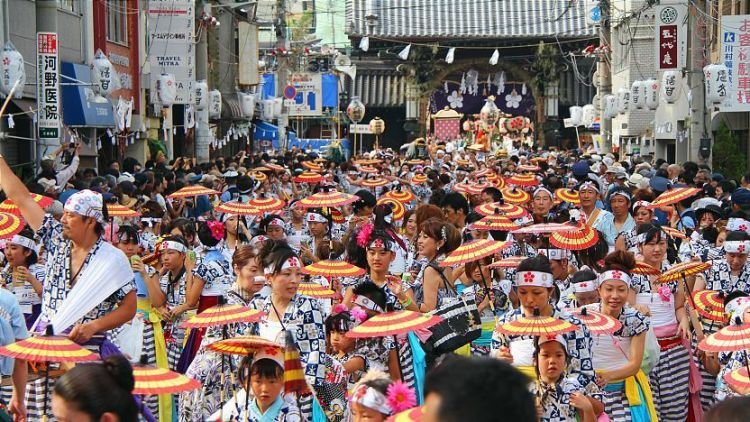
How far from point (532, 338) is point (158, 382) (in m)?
2.58

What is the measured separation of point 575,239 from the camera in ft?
34.7

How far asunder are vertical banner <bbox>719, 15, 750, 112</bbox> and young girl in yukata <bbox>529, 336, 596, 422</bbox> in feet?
54.8

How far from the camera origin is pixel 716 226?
1202 centimetres

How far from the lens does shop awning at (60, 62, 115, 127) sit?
901 inches

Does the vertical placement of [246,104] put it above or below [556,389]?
above

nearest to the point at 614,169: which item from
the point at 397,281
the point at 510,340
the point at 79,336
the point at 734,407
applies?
the point at 397,281

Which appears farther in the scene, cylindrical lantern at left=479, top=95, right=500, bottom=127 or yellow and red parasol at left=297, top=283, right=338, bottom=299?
cylindrical lantern at left=479, top=95, right=500, bottom=127

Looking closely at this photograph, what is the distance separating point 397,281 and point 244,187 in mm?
8661

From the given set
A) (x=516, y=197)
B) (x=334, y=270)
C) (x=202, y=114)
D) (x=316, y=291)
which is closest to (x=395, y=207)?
(x=516, y=197)

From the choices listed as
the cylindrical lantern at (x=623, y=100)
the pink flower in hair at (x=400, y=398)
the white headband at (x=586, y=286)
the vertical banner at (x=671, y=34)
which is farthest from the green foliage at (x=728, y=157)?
the pink flower in hair at (x=400, y=398)

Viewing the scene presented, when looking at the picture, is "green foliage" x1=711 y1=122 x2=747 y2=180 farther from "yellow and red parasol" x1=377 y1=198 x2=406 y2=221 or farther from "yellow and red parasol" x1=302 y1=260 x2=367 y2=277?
"yellow and red parasol" x1=302 y1=260 x2=367 y2=277

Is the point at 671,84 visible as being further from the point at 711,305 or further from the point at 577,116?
the point at 577,116

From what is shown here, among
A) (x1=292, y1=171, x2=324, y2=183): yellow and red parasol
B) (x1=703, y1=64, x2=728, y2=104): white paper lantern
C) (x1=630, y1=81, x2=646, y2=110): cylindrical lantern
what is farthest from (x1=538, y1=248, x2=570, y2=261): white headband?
(x1=630, y1=81, x2=646, y2=110): cylindrical lantern

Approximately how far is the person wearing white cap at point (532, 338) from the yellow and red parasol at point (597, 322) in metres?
0.11
